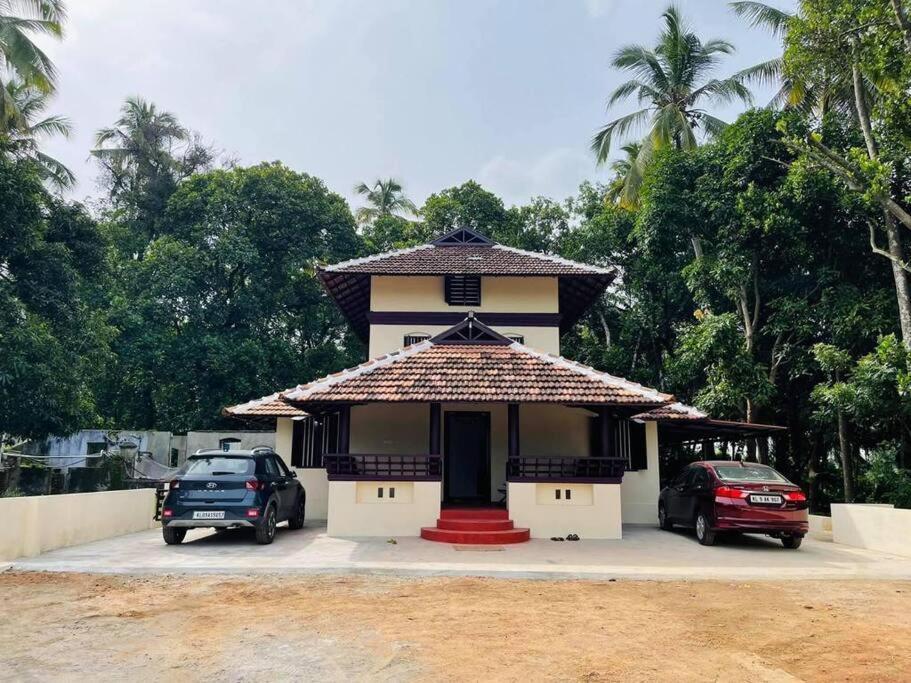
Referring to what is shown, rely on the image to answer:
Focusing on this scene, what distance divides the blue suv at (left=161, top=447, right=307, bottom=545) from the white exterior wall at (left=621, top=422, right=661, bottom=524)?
340 inches

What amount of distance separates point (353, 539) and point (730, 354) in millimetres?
11358

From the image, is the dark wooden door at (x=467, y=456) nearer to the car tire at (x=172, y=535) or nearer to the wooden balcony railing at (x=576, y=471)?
the wooden balcony railing at (x=576, y=471)

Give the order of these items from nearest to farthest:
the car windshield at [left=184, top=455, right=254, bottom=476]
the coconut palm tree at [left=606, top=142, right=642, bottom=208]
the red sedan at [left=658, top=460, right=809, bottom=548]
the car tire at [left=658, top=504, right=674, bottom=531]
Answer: the car windshield at [left=184, top=455, right=254, bottom=476] → the red sedan at [left=658, top=460, right=809, bottom=548] → the car tire at [left=658, top=504, right=674, bottom=531] → the coconut palm tree at [left=606, top=142, right=642, bottom=208]

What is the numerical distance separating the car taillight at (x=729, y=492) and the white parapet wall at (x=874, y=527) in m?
2.96

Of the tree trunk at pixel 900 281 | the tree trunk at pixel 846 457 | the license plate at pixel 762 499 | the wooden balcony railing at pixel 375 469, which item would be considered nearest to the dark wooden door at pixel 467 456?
the wooden balcony railing at pixel 375 469

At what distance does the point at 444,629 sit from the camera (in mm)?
5801

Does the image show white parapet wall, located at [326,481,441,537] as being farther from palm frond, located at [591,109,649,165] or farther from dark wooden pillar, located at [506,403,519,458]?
palm frond, located at [591,109,649,165]

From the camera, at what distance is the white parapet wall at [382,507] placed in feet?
40.3

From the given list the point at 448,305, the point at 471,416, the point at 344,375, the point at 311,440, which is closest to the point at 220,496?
the point at 344,375

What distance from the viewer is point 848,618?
6.46m

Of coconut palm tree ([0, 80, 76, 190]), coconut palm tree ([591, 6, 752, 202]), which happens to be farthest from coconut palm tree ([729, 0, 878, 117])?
coconut palm tree ([0, 80, 76, 190])

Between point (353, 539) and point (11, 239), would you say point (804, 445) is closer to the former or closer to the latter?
point (353, 539)

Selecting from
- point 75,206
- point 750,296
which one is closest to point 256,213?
point 75,206

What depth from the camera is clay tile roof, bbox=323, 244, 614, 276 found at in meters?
17.1
